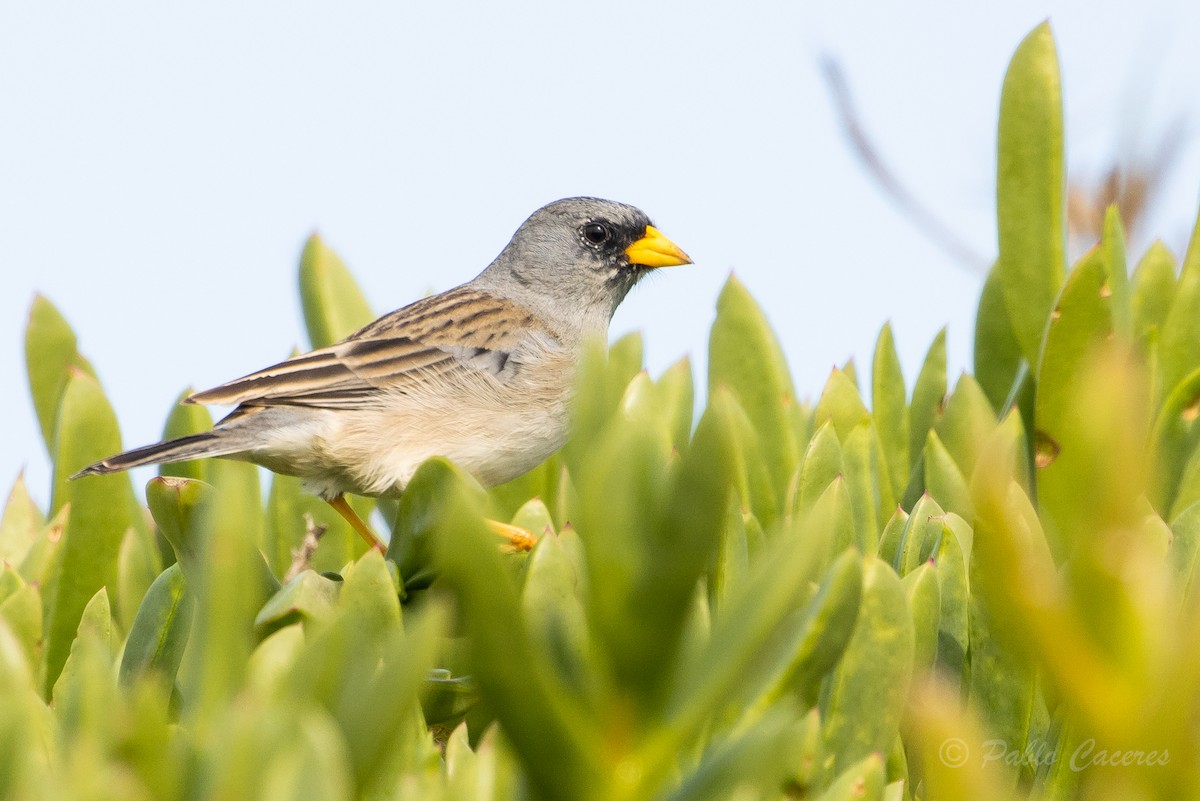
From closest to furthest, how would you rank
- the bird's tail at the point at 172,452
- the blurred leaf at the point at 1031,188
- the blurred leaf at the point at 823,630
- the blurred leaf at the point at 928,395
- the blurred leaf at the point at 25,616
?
the blurred leaf at the point at 823,630 → the blurred leaf at the point at 25,616 → the bird's tail at the point at 172,452 → the blurred leaf at the point at 1031,188 → the blurred leaf at the point at 928,395

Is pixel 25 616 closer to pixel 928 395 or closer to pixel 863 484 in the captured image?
pixel 863 484

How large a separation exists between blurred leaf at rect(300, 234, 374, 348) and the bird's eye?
1748mm

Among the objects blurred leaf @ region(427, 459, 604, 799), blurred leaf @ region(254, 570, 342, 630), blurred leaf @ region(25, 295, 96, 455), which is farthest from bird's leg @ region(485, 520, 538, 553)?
blurred leaf @ region(427, 459, 604, 799)

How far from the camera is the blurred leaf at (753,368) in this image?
111 inches

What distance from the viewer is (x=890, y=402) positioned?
2873 millimetres

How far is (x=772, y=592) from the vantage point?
3.64 feet

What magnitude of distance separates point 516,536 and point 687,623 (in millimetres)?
1533

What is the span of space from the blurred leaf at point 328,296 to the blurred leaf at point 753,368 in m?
1.08

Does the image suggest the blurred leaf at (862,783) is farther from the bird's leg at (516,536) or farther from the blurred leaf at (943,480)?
the bird's leg at (516,536)

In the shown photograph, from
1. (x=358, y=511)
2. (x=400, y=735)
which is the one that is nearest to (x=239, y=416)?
(x=358, y=511)

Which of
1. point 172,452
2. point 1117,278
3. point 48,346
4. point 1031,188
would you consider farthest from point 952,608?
point 48,346

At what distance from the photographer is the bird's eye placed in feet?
17.0

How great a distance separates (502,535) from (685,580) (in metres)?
1.69
